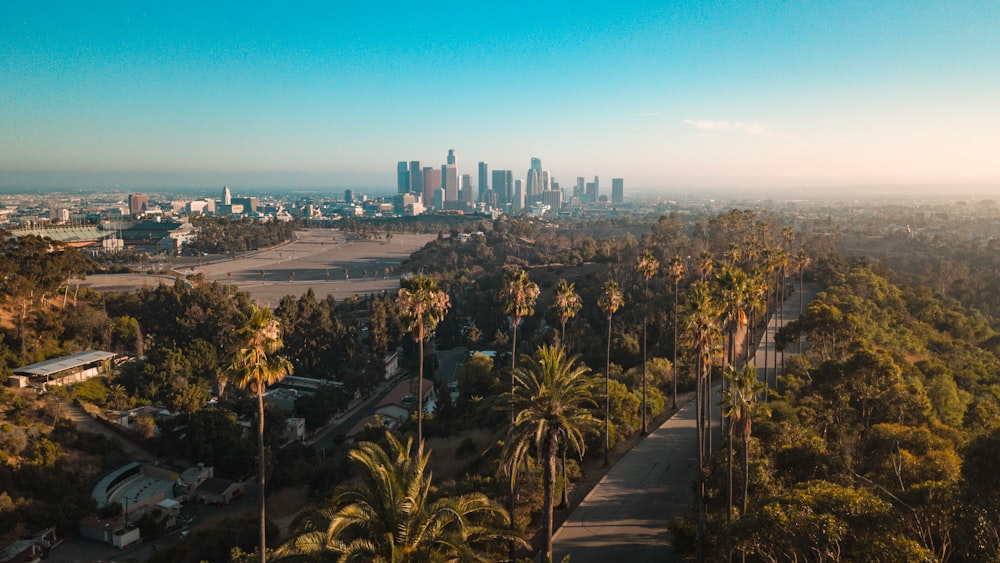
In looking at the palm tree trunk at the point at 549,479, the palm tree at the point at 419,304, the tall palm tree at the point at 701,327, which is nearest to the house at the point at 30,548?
the palm tree at the point at 419,304

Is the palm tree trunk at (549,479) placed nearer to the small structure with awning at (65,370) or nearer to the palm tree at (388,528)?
the palm tree at (388,528)

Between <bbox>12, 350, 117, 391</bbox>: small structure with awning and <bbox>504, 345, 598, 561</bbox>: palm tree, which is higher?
<bbox>504, 345, 598, 561</bbox>: palm tree

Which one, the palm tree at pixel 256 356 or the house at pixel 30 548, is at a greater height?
the palm tree at pixel 256 356

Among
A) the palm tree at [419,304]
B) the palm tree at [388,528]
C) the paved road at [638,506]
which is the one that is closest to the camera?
the palm tree at [388,528]

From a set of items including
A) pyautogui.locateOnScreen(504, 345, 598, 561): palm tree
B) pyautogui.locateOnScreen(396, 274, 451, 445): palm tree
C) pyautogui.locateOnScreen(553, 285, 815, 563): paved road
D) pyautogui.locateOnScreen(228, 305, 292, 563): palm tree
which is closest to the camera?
pyautogui.locateOnScreen(228, 305, 292, 563): palm tree

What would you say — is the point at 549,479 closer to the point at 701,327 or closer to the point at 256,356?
the point at 701,327

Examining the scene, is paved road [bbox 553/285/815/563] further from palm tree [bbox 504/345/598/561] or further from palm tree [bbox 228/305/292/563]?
palm tree [bbox 228/305/292/563]

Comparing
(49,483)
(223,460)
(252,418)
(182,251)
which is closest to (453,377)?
(252,418)

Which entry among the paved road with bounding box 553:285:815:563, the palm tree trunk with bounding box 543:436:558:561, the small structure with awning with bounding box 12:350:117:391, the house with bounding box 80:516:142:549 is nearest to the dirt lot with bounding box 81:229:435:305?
the small structure with awning with bounding box 12:350:117:391
